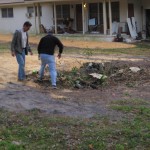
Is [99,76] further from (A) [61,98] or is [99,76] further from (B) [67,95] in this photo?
(A) [61,98]

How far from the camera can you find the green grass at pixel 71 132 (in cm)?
618

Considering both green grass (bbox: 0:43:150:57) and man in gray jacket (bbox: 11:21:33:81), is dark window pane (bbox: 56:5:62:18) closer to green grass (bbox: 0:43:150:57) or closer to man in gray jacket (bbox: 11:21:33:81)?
green grass (bbox: 0:43:150:57)

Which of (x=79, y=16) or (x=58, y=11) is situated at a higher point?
(x=58, y=11)

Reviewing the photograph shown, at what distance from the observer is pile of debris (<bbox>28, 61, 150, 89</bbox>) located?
11.9m

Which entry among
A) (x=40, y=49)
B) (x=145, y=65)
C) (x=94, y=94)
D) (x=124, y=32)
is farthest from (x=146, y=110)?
(x=124, y=32)

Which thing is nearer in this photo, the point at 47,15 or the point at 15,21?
the point at 47,15

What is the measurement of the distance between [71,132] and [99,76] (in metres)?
5.57

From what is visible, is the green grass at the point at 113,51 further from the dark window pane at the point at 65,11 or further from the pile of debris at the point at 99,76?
the dark window pane at the point at 65,11

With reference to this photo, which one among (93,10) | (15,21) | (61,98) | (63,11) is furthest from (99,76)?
(15,21)

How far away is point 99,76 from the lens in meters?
12.2

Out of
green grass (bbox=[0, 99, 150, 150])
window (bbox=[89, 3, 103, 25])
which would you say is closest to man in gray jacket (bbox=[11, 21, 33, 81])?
green grass (bbox=[0, 99, 150, 150])

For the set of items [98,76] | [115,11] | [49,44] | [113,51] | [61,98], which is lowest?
[61,98]

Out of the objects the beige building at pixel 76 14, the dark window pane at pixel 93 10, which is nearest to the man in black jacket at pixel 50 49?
the beige building at pixel 76 14

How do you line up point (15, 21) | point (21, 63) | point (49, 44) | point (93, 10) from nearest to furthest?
point (49, 44)
point (21, 63)
point (93, 10)
point (15, 21)
